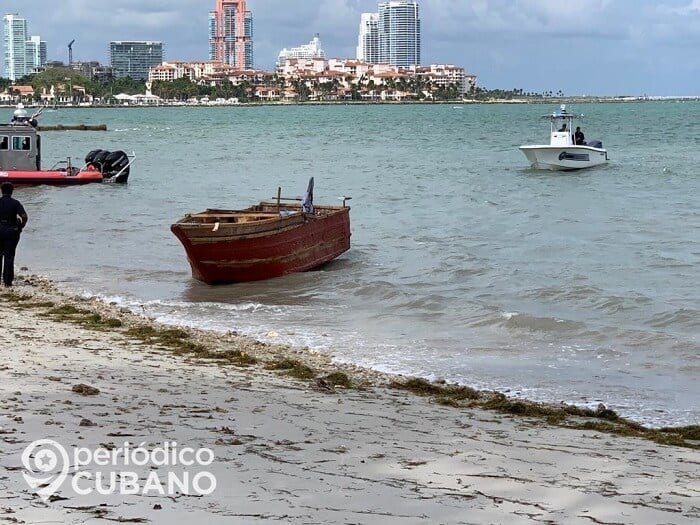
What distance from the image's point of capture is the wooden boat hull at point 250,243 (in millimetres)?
17484

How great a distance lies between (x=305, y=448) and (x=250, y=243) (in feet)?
35.5

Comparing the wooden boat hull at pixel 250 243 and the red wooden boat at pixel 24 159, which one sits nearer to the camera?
the wooden boat hull at pixel 250 243

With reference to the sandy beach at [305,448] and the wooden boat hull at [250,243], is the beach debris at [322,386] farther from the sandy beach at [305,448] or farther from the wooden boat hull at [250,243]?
the wooden boat hull at [250,243]

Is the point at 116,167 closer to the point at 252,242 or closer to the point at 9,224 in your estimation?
the point at 252,242

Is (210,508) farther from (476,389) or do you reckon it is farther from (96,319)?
(96,319)

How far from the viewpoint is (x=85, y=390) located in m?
8.62

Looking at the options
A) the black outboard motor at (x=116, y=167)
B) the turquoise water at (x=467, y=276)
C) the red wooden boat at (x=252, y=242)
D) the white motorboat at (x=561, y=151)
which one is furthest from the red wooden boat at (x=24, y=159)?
the red wooden boat at (x=252, y=242)

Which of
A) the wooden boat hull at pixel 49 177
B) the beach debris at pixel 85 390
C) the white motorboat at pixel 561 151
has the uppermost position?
the white motorboat at pixel 561 151

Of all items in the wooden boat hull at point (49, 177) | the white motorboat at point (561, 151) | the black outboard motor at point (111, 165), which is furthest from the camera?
the white motorboat at point (561, 151)

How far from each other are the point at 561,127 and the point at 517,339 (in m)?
30.5

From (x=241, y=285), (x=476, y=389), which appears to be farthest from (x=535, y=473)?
(x=241, y=285)

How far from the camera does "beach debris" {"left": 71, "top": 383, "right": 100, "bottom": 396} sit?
28.1 ft

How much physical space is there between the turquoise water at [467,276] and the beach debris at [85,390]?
168 inches

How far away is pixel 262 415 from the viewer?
330 inches
